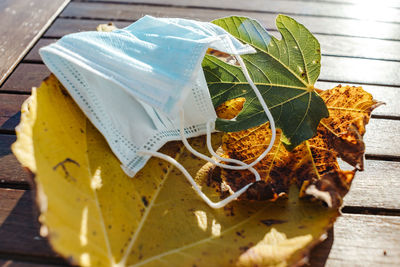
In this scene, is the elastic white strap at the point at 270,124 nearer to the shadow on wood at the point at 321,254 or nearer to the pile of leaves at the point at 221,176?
the pile of leaves at the point at 221,176

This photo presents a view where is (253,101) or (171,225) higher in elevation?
(253,101)

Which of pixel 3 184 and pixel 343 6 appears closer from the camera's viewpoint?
pixel 3 184

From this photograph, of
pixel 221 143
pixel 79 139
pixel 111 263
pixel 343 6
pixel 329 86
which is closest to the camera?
pixel 111 263

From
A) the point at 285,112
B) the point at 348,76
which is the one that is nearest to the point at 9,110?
the point at 285,112

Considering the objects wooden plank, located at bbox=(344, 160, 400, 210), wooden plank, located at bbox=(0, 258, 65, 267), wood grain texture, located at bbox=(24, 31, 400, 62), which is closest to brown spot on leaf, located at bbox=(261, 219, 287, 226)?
wooden plank, located at bbox=(344, 160, 400, 210)

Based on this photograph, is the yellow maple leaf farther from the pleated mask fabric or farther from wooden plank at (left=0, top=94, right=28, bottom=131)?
wooden plank at (left=0, top=94, right=28, bottom=131)

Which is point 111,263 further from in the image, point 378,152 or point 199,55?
point 378,152

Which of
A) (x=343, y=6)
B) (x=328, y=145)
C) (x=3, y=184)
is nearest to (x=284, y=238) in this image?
(x=328, y=145)

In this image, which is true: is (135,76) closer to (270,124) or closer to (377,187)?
(270,124)

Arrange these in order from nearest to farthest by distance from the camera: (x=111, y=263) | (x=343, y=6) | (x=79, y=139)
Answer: (x=111, y=263), (x=79, y=139), (x=343, y=6)
